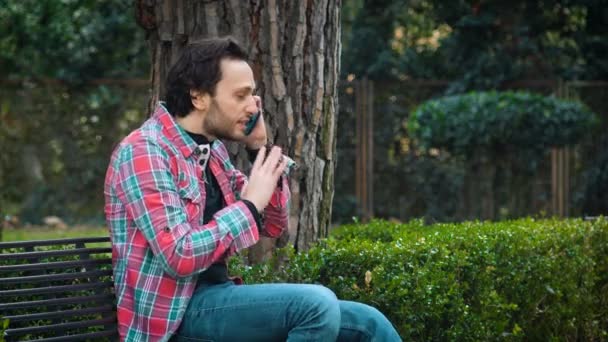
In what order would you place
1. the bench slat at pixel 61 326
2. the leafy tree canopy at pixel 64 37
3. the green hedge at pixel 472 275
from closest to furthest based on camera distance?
the bench slat at pixel 61 326 < the green hedge at pixel 472 275 < the leafy tree canopy at pixel 64 37

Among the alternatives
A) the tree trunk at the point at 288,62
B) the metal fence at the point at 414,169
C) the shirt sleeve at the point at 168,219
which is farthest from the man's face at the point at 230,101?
the metal fence at the point at 414,169

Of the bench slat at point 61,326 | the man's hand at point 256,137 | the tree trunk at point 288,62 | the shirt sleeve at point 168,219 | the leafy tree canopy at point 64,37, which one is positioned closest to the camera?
the shirt sleeve at point 168,219

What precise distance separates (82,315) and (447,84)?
1038cm

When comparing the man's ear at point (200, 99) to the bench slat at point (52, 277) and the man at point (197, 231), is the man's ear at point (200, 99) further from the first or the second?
Result: the bench slat at point (52, 277)

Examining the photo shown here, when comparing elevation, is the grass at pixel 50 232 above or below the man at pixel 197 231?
below

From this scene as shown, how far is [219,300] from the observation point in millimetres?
3234

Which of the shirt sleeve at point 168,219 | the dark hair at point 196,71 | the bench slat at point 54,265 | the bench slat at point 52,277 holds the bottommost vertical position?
the bench slat at point 52,277

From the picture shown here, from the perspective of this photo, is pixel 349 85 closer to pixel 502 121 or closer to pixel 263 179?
pixel 502 121

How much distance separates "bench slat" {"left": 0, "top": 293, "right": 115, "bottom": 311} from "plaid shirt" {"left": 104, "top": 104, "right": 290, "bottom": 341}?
0.15 metres

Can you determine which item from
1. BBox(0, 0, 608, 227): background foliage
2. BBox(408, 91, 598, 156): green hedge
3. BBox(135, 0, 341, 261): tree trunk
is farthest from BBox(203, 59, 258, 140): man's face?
BBox(0, 0, 608, 227): background foliage

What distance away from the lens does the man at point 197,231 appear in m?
3.14

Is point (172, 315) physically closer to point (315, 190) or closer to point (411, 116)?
point (315, 190)

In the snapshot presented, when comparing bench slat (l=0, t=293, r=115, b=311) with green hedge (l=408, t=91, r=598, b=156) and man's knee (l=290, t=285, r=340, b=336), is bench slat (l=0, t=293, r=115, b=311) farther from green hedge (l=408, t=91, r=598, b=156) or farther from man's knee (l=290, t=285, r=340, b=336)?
green hedge (l=408, t=91, r=598, b=156)

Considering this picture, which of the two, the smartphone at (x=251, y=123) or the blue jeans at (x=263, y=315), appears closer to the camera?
the blue jeans at (x=263, y=315)
